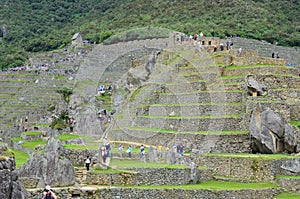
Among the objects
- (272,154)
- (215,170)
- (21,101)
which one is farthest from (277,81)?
(21,101)

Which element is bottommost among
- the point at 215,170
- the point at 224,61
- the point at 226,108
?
the point at 215,170

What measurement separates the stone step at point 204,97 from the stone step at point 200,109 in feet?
2.10

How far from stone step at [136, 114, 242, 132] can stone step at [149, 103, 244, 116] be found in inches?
21.5

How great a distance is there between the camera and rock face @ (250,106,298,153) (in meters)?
29.3

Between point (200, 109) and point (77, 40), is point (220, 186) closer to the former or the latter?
point (200, 109)

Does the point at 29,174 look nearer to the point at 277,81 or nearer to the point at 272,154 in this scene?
the point at 272,154

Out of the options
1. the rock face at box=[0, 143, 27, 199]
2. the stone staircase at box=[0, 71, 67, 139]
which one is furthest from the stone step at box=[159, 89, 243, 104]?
the rock face at box=[0, 143, 27, 199]

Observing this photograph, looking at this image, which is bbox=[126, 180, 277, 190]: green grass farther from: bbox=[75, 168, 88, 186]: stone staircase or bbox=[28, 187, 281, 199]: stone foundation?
bbox=[75, 168, 88, 186]: stone staircase

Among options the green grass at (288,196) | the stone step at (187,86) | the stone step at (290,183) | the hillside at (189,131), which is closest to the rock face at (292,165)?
the hillside at (189,131)

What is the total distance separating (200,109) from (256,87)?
9.66 ft

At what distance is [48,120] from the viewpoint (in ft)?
166

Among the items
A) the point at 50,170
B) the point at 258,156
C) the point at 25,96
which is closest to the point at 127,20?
the point at 25,96

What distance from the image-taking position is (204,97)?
33.9 meters

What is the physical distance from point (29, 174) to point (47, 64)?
5517 cm
